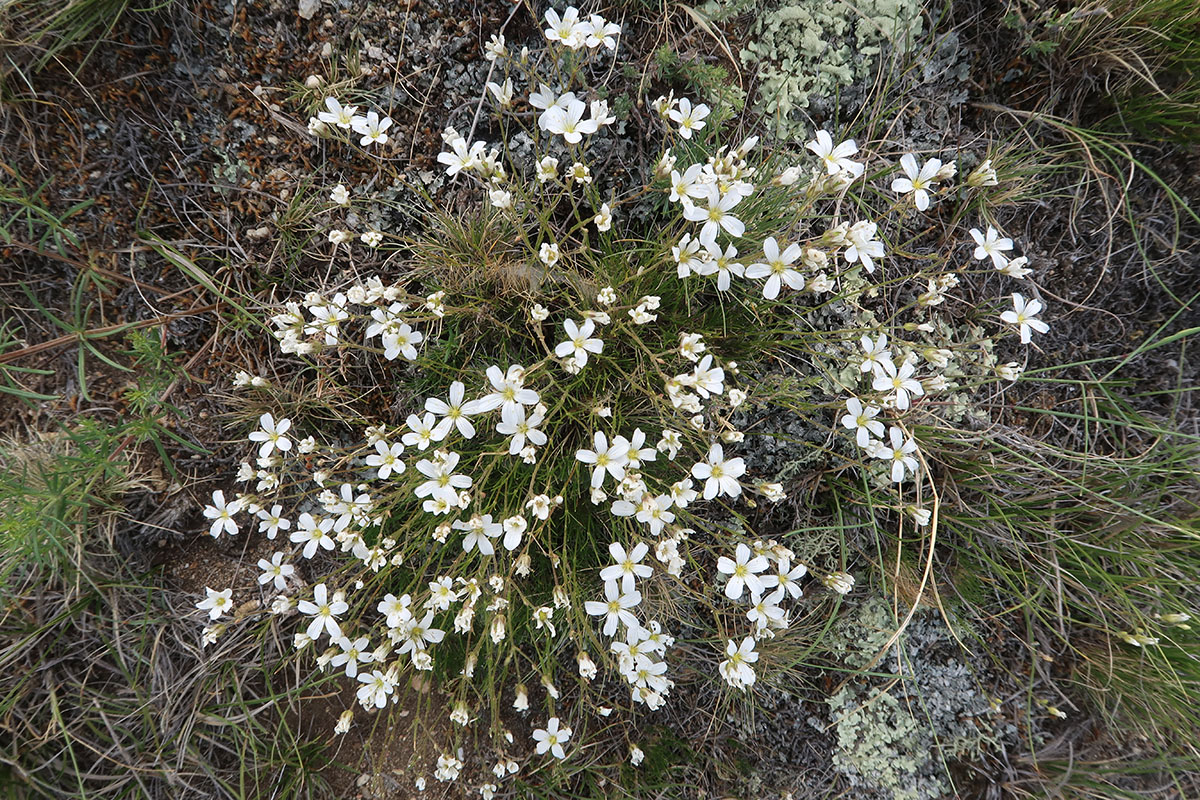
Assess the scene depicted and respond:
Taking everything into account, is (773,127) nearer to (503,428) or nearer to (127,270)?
(503,428)

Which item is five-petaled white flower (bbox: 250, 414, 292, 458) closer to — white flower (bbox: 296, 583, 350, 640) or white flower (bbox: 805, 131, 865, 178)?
white flower (bbox: 296, 583, 350, 640)

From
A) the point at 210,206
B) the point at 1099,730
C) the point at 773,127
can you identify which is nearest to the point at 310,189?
the point at 210,206

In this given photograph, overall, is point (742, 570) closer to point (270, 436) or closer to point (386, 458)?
point (386, 458)

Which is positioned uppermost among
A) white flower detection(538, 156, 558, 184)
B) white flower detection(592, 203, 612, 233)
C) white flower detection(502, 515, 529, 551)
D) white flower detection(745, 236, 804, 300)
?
white flower detection(538, 156, 558, 184)

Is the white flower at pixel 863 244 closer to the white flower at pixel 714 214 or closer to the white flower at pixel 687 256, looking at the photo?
the white flower at pixel 714 214

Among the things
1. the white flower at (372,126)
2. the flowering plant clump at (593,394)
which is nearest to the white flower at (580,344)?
the flowering plant clump at (593,394)

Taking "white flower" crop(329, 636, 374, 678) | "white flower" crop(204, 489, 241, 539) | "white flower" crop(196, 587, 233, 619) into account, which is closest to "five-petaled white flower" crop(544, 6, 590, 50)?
"white flower" crop(204, 489, 241, 539)

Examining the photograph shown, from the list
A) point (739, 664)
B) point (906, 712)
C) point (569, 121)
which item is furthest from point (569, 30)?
point (906, 712)
